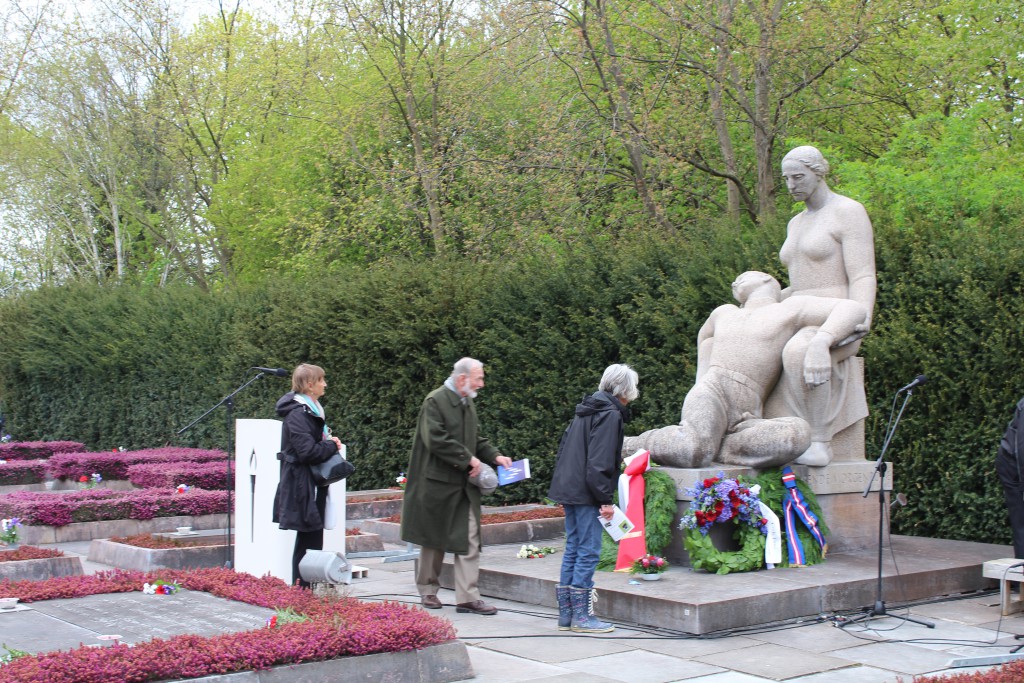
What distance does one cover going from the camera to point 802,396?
9.19 meters

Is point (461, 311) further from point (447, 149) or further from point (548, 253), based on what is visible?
point (447, 149)

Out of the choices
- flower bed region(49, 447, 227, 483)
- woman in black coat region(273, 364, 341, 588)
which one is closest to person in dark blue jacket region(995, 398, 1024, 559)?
woman in black coat region(273, 364, 341, 588)

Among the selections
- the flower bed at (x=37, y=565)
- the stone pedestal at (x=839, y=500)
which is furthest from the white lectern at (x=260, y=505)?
the stone pedestal at (x=839, y=500)

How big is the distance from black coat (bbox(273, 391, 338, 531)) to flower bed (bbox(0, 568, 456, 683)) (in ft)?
2.00

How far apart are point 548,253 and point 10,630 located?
413 inches

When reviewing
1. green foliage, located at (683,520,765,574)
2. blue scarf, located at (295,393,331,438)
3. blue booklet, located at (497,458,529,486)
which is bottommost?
green foliage, located at (683,520,765,574)

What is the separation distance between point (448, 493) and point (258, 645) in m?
2.80

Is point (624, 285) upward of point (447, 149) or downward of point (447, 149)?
downward

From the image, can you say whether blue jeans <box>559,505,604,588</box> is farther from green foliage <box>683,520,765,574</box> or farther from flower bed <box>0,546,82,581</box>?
flower bed <box>0,546,82,581</box>

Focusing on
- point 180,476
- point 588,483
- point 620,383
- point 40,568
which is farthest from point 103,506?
point 620,383

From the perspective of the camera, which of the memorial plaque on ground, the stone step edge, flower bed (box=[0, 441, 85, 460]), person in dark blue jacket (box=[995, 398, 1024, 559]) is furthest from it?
flower bed (box=[0, 441, 85, 460])

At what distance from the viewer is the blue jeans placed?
754 centimetres

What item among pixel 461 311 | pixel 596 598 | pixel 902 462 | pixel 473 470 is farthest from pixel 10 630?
pixel 461 311

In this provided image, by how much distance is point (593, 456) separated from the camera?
24.5 ft
